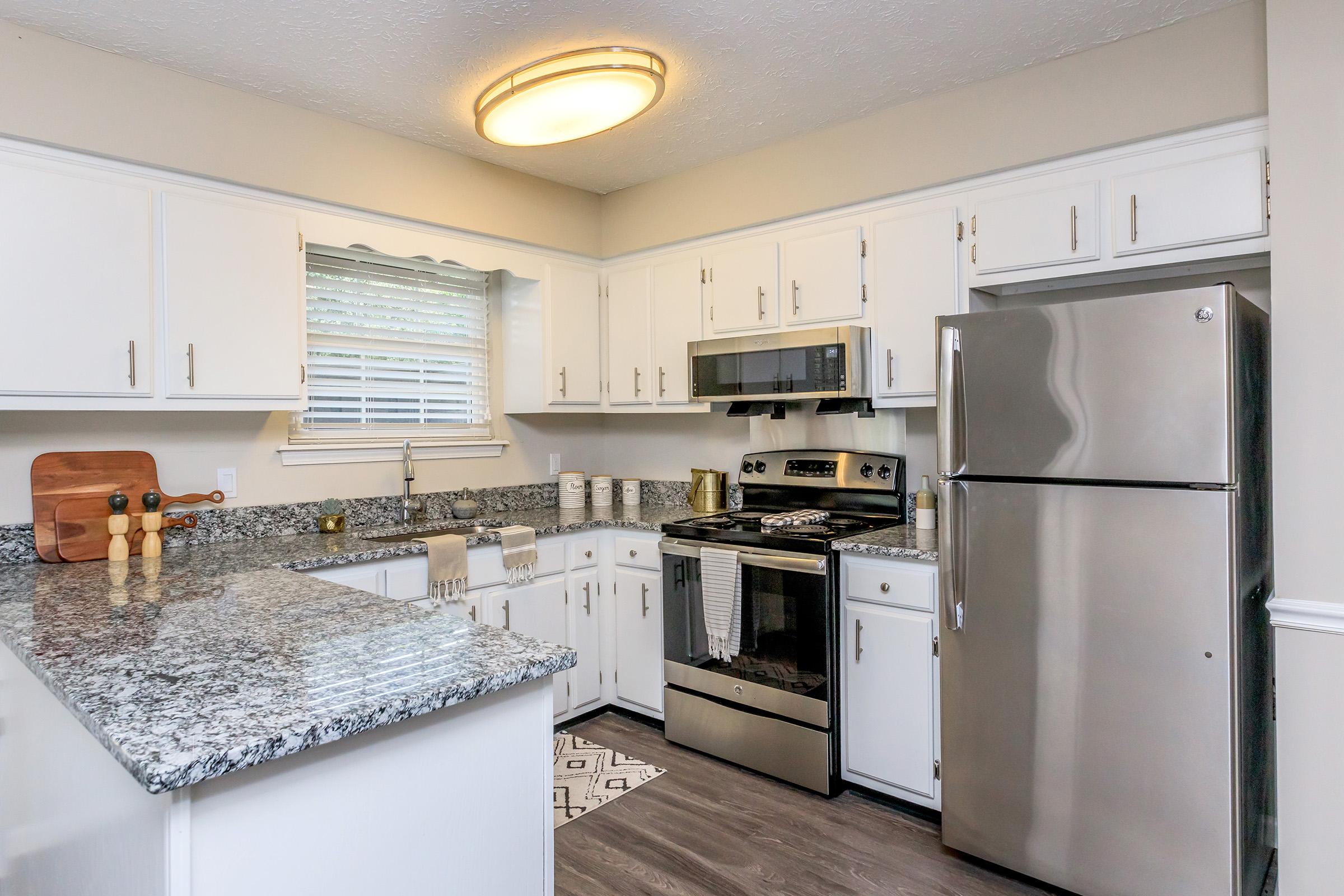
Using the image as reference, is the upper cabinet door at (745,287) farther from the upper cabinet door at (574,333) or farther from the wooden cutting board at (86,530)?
the wooden cutting board at (86,530)

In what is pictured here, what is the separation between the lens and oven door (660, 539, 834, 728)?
2.78 metres

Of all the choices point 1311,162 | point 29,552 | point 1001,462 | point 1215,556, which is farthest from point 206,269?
point 1311,162

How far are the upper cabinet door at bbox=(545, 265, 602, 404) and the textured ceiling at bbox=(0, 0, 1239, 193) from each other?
1014 mm

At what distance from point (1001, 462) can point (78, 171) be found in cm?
289

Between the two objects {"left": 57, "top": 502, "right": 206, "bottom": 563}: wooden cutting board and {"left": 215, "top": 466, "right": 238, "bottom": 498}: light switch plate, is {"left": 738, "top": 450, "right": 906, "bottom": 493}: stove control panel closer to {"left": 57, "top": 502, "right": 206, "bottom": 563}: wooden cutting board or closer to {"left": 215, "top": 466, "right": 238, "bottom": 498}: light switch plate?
{"left": 215, "top": 466, "right": 238, "bottom": 498}: light switch plate

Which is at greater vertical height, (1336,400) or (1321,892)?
(1336,400)

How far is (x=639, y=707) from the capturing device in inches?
136

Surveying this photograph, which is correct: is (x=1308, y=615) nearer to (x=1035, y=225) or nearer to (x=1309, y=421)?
(x=1309, y=421)

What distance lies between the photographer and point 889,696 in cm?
268

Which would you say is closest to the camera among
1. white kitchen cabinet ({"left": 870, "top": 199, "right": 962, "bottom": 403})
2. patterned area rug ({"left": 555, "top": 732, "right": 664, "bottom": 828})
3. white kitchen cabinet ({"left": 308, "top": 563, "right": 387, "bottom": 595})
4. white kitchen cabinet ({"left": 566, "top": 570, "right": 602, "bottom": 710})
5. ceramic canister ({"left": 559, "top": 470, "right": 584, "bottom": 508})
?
white kitchen cabinet ({"left": 308, "top": 563, "right": 387, "bottom": 595})

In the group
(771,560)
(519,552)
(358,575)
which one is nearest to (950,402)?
(771,560)

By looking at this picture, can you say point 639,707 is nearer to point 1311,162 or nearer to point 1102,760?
point 1102,760

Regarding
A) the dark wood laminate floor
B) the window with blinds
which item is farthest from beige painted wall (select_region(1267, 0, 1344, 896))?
the window with blinds

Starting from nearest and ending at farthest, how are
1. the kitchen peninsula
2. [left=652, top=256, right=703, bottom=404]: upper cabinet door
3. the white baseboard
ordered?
the kitchen peninsula, the white baseboard, [left=652, top=256, right=703, bottom=404]: upper cabinet door
